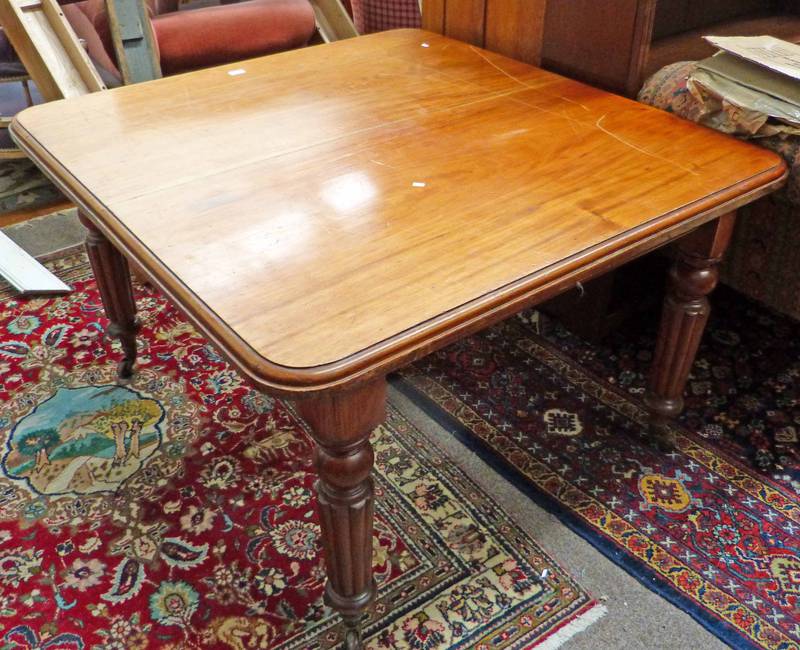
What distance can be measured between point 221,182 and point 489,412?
795 millimetres

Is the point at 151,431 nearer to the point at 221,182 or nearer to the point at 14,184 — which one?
the point at 221,182

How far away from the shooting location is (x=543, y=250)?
96cm

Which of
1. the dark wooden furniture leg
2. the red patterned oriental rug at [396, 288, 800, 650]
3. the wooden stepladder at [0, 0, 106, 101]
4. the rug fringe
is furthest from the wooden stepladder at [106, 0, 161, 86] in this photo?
the rug fringe

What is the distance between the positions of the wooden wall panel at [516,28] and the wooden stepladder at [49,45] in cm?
116

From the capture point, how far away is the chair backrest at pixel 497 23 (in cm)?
157

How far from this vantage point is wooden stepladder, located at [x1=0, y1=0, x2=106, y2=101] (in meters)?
2.19

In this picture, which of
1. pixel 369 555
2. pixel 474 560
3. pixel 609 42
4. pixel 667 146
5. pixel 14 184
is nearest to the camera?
pixel 369 555

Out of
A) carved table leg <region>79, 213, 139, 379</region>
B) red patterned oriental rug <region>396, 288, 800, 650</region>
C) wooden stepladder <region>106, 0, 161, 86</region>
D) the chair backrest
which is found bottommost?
red patterned oriental rug <region>396, 288, 800, 650</region>

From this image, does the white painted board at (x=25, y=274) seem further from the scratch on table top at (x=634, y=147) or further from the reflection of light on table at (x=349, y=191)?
the scratch on table top at (x=634, y=147)

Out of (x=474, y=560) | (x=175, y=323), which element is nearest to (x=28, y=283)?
(x=175, y=323)

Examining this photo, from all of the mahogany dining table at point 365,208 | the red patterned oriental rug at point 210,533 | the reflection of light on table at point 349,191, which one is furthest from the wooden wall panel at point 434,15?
the red patterned oriental rug at point 210,533

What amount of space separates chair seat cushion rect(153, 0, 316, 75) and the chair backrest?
1.17 meters

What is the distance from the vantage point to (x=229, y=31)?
273cm

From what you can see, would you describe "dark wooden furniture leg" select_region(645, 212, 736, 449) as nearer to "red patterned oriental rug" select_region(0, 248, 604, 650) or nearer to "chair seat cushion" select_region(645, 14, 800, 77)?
"red patterned oriental rug" select_region(0, 248, 604, 650)
